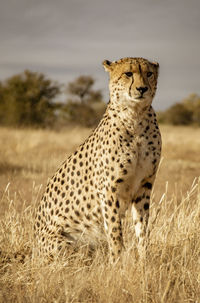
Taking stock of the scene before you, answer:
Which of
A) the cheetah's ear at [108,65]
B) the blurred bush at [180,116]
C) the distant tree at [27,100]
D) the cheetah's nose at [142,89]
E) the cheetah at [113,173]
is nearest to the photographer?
the cheetah's nose at [142,89]

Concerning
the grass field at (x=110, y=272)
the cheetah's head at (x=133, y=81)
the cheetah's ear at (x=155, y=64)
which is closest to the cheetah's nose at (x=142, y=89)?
the cheetah's head at (x=133, y=81)

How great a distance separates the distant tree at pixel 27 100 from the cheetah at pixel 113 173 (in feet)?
62.2

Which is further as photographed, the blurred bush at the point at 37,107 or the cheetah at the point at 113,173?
the blurred bush at the point at 37,107

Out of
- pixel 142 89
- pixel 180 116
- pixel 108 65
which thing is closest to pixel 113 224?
pixel 142 89

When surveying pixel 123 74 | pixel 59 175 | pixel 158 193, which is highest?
pixel 123 74

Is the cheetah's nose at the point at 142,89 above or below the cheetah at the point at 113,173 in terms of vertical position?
above

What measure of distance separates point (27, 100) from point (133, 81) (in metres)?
21.5

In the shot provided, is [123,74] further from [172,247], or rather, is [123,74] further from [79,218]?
[172,247]

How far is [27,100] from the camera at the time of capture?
23094 millimetres

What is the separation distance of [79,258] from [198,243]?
742mm

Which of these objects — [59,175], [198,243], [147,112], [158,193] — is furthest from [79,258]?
[158,193]

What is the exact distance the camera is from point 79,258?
2.28 m

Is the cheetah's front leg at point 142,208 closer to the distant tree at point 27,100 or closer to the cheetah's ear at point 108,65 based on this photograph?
the cheetah's ear at point 108,65

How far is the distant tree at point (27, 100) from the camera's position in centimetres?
2206
